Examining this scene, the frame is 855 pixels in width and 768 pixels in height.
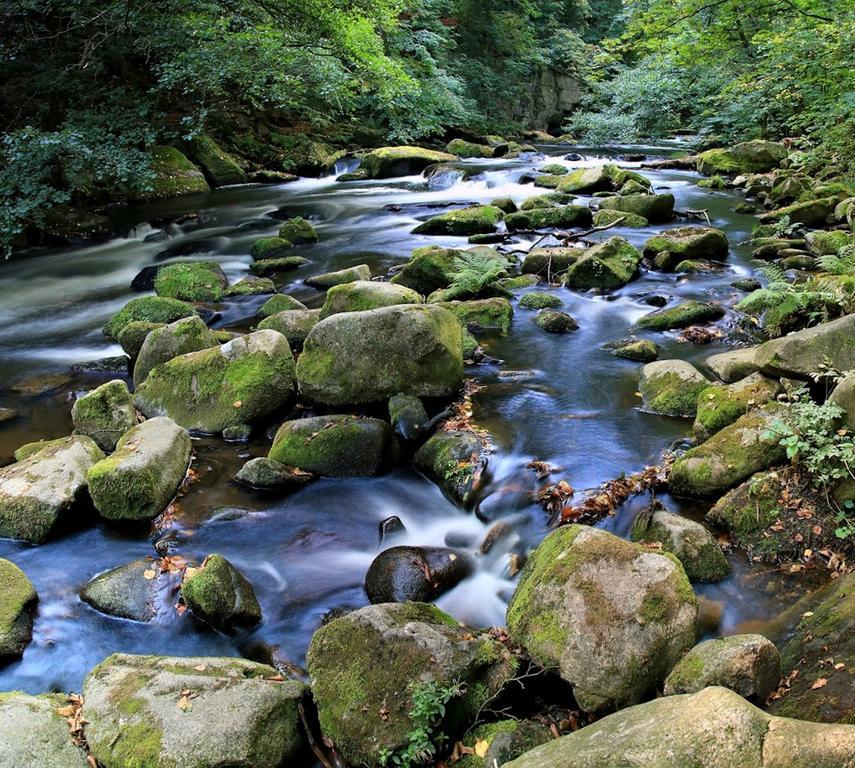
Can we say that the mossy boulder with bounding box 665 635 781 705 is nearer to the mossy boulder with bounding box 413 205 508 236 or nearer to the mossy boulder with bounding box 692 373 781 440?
the mossy boulder with bounding box 692 373 781 440

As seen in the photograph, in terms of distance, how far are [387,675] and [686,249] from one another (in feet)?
29.9

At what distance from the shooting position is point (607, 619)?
3209 mm

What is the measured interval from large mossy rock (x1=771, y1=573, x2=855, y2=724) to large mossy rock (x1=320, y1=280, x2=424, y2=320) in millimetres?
5175

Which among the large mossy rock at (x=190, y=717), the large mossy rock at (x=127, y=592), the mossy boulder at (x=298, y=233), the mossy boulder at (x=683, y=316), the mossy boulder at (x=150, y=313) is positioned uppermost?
the mossy boulder at (x=298, y=233)

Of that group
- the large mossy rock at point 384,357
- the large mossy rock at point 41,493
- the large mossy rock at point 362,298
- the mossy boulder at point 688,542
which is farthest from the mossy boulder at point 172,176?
the mossy boulder at point 688,542

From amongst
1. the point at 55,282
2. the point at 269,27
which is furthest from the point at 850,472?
the point at 269,27

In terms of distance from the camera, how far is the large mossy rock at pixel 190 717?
295 cm

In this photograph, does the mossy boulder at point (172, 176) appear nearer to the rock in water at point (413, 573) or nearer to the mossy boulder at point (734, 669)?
the rock in water at point (413, 573)

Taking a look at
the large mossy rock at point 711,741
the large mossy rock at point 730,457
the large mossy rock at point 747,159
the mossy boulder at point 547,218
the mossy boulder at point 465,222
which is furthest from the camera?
the large mossy rock at point 747,159

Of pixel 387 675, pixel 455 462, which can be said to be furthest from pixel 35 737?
pixel 455 462

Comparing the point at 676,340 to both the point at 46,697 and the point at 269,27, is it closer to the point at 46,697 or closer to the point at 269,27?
the point at 46,697

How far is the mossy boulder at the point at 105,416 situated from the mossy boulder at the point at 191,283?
4224 millimetres

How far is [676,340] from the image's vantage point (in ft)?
25.3

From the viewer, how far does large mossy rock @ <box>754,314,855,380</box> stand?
15.9ft
